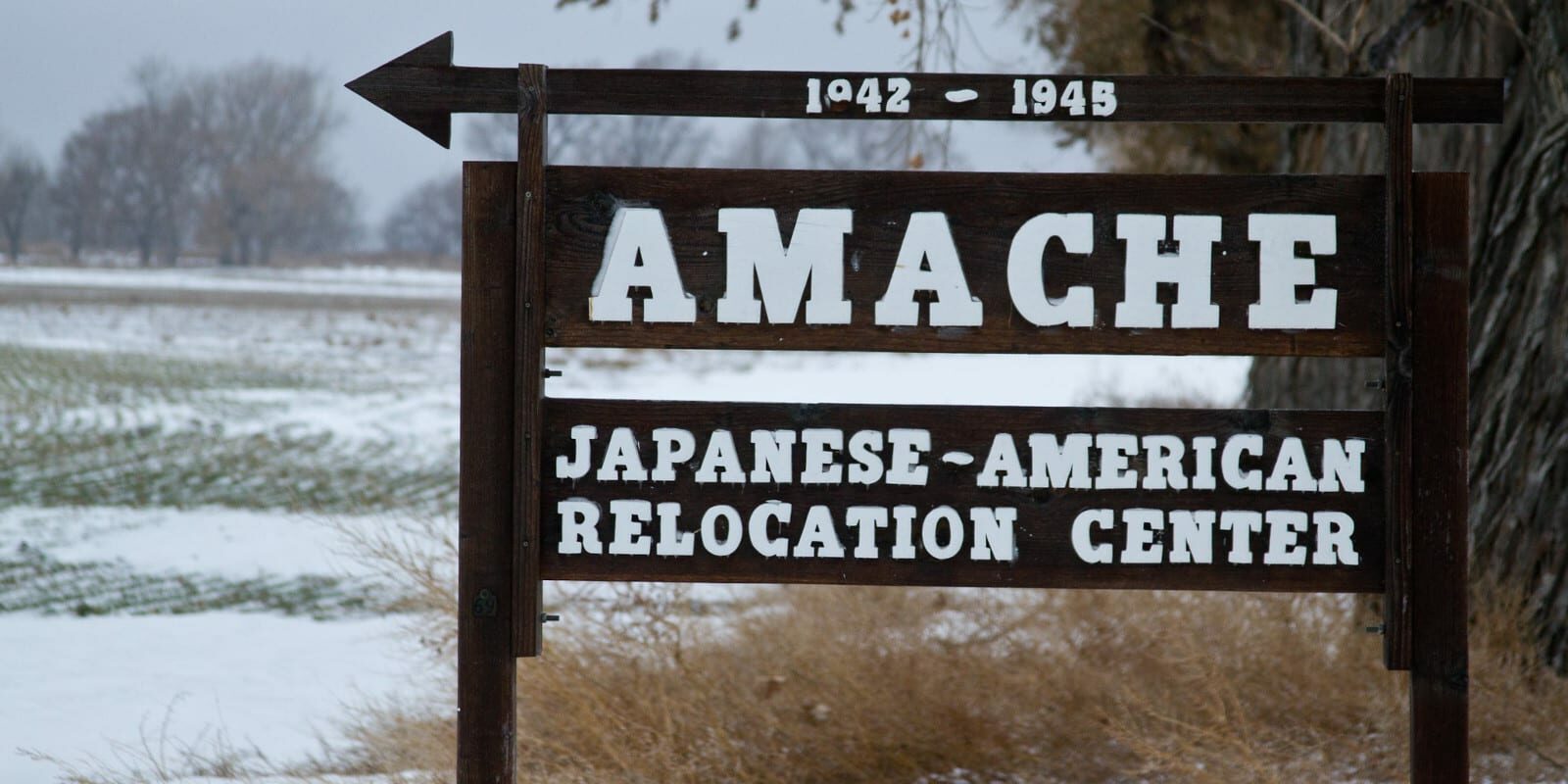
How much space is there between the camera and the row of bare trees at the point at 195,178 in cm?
7456

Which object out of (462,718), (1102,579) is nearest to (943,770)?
(1102,579)

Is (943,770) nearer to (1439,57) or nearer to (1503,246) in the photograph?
(1503,246)

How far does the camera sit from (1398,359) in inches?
121

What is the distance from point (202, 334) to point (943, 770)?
24024 millimetres

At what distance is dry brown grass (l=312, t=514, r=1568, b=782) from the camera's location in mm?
4004

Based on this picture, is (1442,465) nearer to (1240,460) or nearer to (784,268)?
(1240,460)

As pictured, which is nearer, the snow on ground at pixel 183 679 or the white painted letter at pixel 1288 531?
the white painted letter at pixel 1288 531

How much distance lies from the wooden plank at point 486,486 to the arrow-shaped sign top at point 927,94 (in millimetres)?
244

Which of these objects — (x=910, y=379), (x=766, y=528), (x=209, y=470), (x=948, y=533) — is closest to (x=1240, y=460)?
(x=948, y=533)

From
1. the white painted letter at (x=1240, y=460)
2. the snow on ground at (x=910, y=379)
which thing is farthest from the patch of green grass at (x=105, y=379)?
the white painted letter at (x=1240, y=460)

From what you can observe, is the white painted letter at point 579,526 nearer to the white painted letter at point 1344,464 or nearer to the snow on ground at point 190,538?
the white painted letter at point 1344,464

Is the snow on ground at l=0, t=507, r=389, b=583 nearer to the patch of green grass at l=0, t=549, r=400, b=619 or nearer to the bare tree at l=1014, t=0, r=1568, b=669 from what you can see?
the patch of green grass at l=0, t=549, r=400, b=619

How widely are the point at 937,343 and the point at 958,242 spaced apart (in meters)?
0.25

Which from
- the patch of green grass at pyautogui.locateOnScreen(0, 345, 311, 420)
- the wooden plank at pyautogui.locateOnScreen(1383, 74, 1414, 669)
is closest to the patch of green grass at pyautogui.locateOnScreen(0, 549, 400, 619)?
the wooden plank at pyautogui.locateOnScreen(1383, 74, 1414, 669)
